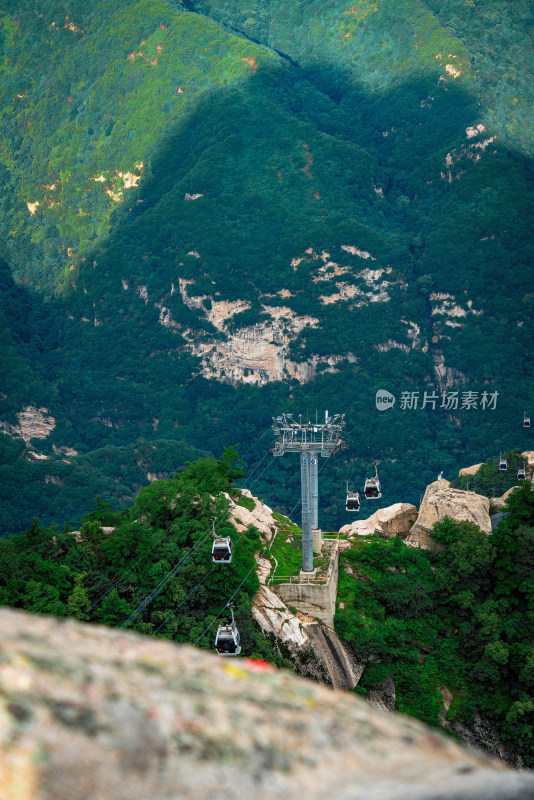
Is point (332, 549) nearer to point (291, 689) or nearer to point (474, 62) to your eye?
point (291, 689)

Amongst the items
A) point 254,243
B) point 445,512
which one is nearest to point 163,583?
point 445,512

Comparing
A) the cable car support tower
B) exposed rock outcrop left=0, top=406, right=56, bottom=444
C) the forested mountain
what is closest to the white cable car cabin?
the cable car support tower

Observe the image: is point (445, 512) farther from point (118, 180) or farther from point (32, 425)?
point (118, 180)

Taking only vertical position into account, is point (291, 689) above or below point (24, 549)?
above

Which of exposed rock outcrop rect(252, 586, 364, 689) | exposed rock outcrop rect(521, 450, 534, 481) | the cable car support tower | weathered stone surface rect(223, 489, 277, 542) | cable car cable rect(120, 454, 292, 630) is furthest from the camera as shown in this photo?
exposed rock outcrop rect(521, 450, 534, 481)

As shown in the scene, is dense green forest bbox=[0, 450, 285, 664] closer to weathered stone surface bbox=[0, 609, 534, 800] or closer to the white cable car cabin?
the white cable car cabin

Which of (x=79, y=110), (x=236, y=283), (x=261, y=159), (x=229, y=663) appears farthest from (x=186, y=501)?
(x=79, y=110)
